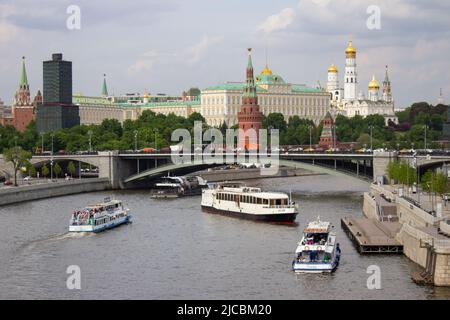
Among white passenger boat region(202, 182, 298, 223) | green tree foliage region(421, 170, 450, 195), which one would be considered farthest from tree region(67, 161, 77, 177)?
green tree foliage region(421, 170, 450, 195)

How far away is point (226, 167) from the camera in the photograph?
114 m

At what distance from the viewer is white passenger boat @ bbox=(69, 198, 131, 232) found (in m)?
54.7

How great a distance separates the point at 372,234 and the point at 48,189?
35.8 meters

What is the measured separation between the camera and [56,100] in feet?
545

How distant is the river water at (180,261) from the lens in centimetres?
3772

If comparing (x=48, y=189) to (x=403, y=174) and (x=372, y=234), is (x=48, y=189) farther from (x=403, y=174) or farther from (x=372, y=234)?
(x=372, y=234)

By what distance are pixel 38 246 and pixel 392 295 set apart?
19.4m

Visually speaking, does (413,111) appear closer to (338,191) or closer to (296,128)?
(296,128)

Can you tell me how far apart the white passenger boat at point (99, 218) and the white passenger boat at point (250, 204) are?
7.12 meters

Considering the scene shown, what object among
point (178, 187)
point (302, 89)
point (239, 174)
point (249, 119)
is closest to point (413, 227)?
point (178, 187)

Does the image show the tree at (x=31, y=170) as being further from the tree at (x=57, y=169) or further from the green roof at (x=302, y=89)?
the green roof at (x=302, y=89)

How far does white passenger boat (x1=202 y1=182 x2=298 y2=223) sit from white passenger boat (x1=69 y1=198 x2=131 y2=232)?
7.12 m

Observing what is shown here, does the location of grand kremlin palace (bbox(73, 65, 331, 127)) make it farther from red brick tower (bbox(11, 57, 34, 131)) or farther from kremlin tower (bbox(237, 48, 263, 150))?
kremlin tower (bbox(237, 48, 263, 150))

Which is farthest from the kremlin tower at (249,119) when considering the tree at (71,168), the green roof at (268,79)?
the green roof at (268,79)
